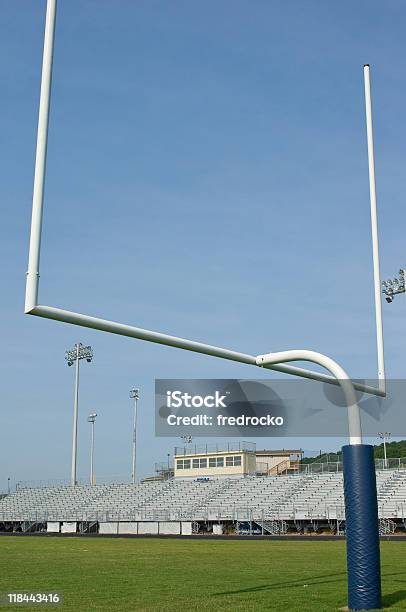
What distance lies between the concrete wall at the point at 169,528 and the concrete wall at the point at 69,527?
228 inches

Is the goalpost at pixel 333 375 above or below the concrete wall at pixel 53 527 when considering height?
above

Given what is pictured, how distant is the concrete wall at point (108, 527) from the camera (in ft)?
111

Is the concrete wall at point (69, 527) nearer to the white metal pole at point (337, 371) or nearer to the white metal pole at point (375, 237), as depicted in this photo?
the white metal pole at point (375, 237)

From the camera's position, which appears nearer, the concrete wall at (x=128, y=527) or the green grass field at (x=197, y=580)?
the green grass field at (x=197, y=580)

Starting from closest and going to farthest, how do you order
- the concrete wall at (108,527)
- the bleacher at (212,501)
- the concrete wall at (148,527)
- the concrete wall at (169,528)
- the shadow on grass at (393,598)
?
1. the shadow on grass at (393,598)
2. the bleacher at (212,501)
3. the concrete wall at (169,528)
4. the concrete wall at (148,527)
5. the concrete wall at (108,527)

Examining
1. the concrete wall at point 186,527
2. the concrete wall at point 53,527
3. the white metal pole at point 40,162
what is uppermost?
the white metal pole at point 40,162

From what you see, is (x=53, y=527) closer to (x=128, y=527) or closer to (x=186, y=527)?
(x=128, y=527)

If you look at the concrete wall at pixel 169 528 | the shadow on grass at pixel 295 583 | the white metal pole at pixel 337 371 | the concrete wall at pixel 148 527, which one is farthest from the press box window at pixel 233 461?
the white metal pole at pixel 337 371

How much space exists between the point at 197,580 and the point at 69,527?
2791 cm

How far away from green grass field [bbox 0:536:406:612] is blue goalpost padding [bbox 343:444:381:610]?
289 millimetres

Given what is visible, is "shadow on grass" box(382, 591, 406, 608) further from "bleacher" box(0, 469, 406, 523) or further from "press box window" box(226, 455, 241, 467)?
"press box window" box(226, 455, 241, 467)

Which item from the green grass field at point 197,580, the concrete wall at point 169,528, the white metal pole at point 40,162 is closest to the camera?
the white metal pole at point 40,162

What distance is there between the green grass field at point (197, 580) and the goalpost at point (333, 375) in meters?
0.42

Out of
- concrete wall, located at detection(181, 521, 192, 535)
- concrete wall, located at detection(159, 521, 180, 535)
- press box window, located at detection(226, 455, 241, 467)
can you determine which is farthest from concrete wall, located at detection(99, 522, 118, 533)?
press box window, located at detection(226, 455, 241, 467)
